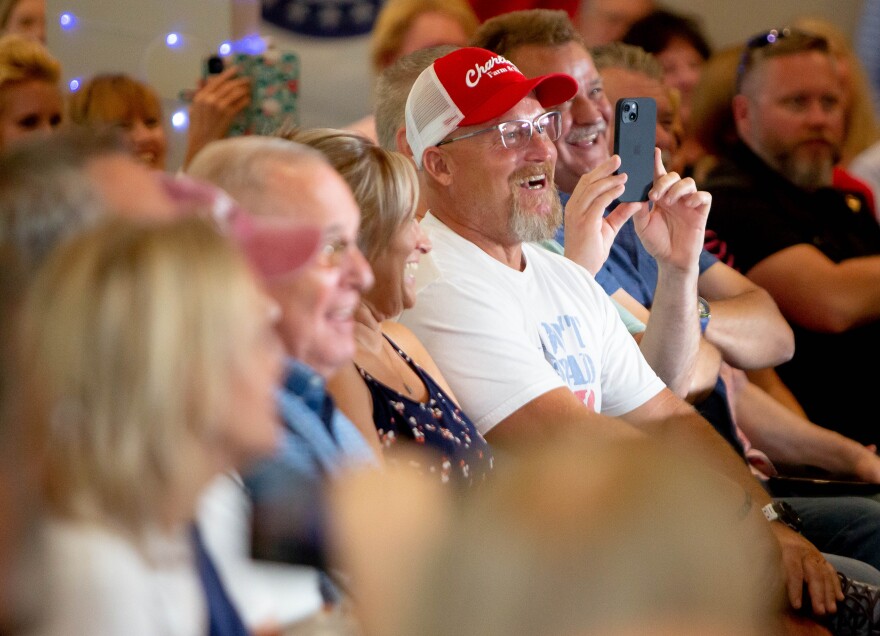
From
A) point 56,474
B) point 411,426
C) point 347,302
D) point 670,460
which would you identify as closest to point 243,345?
point 56,474

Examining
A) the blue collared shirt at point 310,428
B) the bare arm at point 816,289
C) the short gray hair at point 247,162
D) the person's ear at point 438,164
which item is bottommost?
the bare arm at point 816,289

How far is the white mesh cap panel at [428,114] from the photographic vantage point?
7.22ft

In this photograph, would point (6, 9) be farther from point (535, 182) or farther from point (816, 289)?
point (816, 289)

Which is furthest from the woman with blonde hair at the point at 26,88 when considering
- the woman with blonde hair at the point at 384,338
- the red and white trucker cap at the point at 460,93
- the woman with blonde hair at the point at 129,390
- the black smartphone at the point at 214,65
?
the woman with blonde hair at the point at 129,390

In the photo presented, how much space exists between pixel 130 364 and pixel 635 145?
1.64 m

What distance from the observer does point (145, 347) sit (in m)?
0.84

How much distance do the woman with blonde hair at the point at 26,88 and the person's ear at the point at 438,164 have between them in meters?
1.08

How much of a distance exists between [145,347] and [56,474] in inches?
4.6

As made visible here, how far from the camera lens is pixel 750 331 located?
2.66m

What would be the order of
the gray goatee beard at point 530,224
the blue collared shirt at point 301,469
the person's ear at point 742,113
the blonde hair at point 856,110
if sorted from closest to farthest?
the blue collared shirt at point 301,469 < the gray goatee beard at point 530,224 < the person's ear at point 742,113 < the blonde hair at point 856,110

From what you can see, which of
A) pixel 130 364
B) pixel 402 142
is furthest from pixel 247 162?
pixel 402 142

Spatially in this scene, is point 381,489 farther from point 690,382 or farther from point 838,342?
point 838,342

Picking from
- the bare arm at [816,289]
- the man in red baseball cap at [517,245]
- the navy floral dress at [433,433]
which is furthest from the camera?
the bare arm at [816,289]

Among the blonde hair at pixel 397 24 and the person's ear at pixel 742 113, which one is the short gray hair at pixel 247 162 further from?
the person's ear at pixel 742 113
